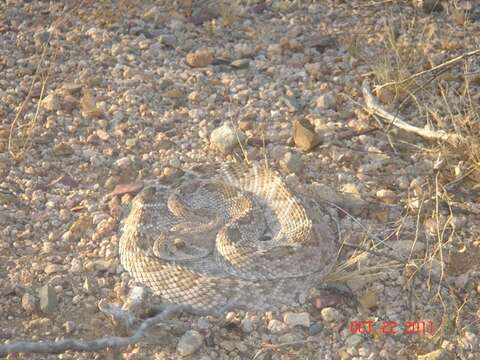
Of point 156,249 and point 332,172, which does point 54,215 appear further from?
point 332,172

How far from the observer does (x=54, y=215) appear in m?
6.64

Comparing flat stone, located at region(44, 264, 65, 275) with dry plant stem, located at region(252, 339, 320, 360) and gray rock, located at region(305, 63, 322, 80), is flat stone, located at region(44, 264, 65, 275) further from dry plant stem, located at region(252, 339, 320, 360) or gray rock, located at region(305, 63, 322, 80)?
gray rock, located at region(305, 63, 322, 80)

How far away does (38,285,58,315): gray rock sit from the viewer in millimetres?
5480

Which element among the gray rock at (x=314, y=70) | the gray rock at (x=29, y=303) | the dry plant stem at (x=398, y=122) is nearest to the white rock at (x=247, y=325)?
the gray rock at (x=29, y=303)

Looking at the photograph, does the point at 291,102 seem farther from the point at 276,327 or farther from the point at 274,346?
the point at 274,346

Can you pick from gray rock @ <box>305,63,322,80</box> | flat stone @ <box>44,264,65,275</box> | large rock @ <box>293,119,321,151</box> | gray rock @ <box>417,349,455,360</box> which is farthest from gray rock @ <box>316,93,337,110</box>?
gray rock @ <box>417,349,455,360</box>

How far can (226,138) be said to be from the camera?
290 inches

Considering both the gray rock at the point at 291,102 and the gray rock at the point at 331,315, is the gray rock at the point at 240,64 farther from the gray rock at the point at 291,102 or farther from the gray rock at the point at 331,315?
the gray rock at the point at 331,315

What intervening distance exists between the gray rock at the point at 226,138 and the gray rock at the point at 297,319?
246cm

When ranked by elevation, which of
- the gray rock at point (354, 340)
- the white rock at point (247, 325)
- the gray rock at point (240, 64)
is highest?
the gray rock at point (240, 64)

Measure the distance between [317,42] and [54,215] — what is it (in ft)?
13.7

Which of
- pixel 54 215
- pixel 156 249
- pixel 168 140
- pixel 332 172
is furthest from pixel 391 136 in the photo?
pixel 54 215

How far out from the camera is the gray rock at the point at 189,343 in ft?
16.8
